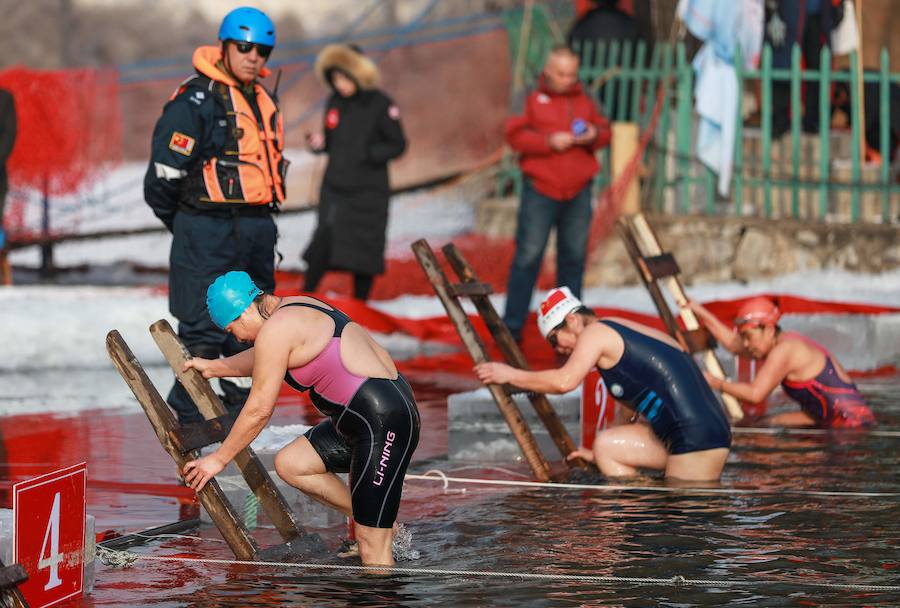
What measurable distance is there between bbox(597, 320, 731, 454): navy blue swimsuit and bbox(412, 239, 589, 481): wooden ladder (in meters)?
0.49

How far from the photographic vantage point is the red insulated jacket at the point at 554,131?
12.1 meters

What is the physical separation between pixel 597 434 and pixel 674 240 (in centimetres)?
750

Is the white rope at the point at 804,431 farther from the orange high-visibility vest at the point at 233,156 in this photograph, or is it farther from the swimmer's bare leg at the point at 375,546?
the swimmer's bare leg at the point at 375,546

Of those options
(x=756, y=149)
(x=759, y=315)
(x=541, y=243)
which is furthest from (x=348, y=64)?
(x=756, y=149)

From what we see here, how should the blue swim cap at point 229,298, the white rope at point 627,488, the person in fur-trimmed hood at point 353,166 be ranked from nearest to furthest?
the blue swim cap at point 229,298
the white rope at point 627,488
the person in fur-trimmed hood at point 353,166

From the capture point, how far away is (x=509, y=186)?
1983 cm

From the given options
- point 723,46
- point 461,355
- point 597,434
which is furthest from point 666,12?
point 597,434

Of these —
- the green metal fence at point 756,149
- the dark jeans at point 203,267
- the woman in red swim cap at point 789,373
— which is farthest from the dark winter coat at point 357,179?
the dark jeans at point 203,267

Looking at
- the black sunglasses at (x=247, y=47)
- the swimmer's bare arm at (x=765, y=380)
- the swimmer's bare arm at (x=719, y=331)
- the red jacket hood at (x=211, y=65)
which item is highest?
the black sunglasses at (x=247, y=47)

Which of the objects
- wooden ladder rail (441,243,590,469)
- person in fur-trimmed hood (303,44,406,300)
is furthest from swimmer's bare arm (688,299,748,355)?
person in fur-trimmed hood (303,44,406,300)

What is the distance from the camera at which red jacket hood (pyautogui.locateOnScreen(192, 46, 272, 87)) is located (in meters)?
7.98

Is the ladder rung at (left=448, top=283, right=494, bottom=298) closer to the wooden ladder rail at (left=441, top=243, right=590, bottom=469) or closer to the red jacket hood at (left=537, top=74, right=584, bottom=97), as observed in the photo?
the wooden ladder rail at (left=441, top=243, right=590, bottom=469)

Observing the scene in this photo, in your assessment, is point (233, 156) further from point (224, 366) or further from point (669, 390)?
point (669, 390)

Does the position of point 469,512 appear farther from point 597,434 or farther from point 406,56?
point 406,56
